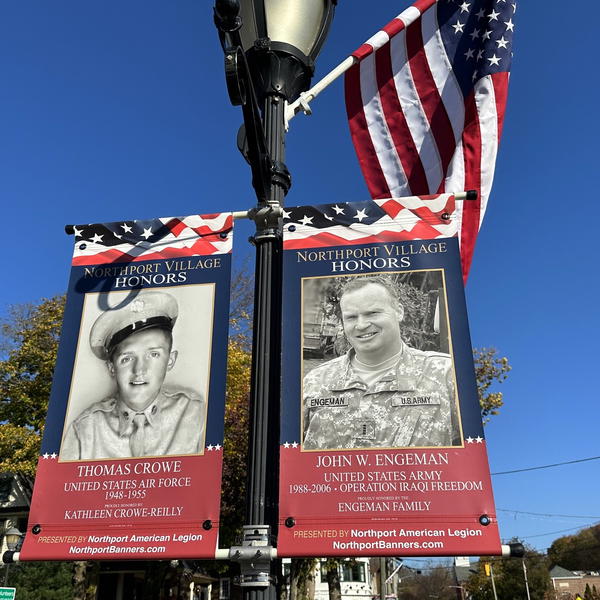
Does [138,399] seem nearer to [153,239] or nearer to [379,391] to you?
[153,239]

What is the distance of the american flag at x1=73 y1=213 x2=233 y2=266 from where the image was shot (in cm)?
540

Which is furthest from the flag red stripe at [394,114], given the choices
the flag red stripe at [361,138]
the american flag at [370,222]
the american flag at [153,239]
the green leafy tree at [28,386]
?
the green leafy tree at [28,386]

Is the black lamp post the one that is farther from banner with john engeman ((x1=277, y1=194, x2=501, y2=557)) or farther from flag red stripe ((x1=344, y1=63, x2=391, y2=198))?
flag red stripe ((x1=344, y1=63, x2=391, y2=198))

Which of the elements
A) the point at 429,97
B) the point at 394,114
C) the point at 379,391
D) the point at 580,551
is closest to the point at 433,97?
the point at 429,97

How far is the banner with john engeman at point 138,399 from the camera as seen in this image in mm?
4328

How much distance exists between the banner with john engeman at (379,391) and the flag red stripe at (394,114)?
2146 millimetres

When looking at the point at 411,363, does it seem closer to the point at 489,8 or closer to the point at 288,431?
the point at 288,431

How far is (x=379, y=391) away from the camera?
4.57 m

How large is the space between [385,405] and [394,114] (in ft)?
14.0

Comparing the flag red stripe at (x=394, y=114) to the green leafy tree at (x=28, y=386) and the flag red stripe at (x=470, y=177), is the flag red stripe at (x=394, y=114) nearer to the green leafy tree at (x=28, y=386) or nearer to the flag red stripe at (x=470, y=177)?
the flag red stripe at (x=470, y=177)

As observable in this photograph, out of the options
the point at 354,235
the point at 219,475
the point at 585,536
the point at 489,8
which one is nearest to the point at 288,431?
the point at 219,475

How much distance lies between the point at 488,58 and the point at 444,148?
1.27 m

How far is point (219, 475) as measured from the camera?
437 centimetres

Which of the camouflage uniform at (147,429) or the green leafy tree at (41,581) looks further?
the green leafy tree at (41,581)
